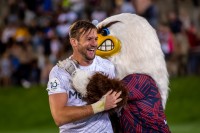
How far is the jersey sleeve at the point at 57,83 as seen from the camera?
19.1ft

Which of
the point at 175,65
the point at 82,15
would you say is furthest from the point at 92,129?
the point at 82,15

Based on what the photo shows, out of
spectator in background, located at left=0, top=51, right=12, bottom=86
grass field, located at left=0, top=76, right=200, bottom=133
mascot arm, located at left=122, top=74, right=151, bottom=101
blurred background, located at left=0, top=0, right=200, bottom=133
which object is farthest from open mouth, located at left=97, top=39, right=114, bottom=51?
spectator in background, located at left=0, top=51, right=12, bottom=86

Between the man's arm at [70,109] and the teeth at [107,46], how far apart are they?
0.61 metres

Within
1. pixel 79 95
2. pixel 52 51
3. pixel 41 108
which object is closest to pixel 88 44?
pixel 79 95

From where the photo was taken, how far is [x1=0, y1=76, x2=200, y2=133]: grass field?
15.7m

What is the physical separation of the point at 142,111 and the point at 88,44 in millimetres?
711

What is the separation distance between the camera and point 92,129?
5.99m

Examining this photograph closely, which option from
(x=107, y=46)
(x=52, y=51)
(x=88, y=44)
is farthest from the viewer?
(x=52, y=51)

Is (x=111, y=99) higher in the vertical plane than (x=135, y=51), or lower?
lower

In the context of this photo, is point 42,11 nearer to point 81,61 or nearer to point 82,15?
point 82,15

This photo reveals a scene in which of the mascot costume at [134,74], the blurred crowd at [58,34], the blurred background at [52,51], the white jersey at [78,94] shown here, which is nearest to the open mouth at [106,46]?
the mascot costume at [134,74]

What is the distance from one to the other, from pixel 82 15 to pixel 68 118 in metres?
12.9

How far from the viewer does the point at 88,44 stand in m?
5.90

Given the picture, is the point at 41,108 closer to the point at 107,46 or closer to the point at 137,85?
the point at 107,46
